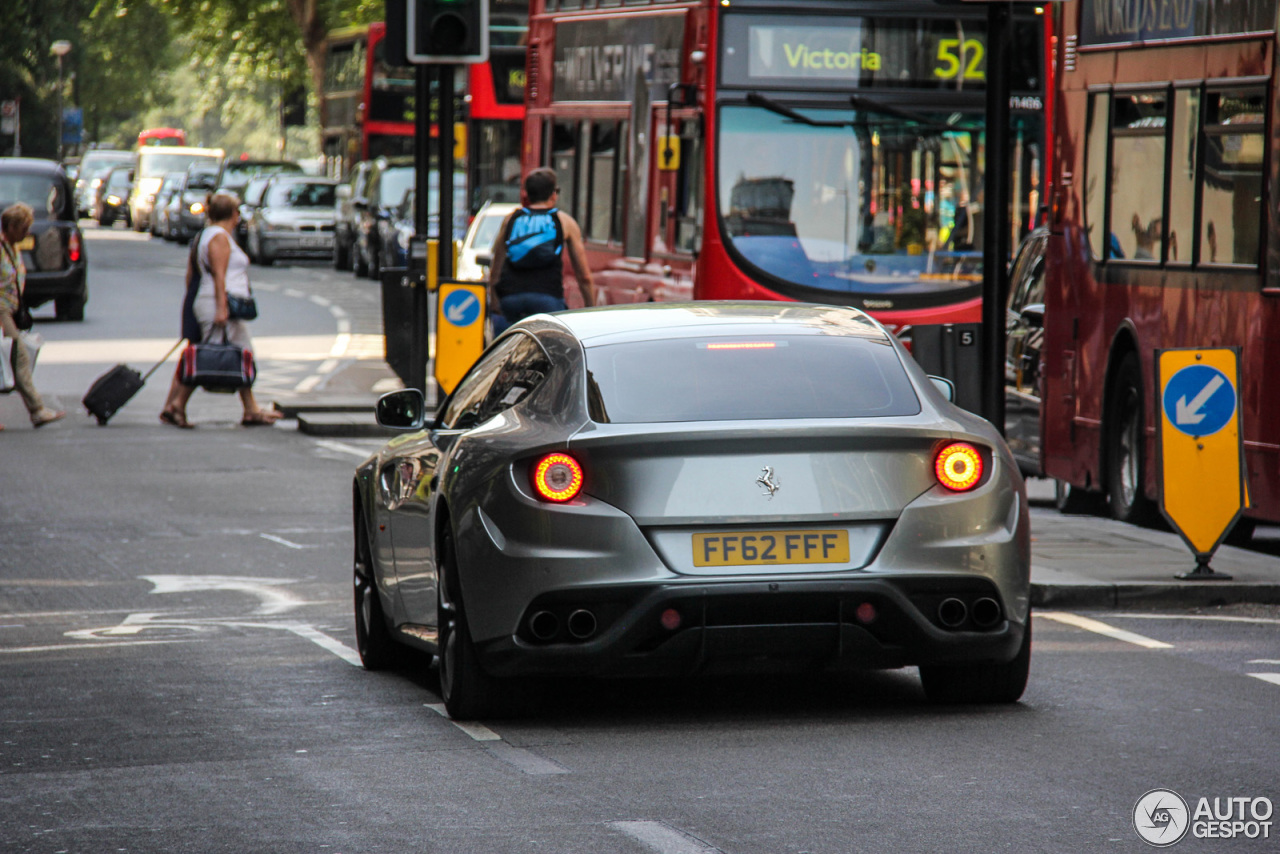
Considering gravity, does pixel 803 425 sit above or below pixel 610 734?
above

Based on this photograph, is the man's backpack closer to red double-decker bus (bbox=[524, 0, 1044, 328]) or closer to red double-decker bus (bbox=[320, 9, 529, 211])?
red double-decker bus (bbox=[320, 9, 529, 211])

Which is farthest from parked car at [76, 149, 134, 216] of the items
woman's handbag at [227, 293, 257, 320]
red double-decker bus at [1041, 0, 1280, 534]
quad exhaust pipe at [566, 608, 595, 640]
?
quad exhaust pipe at [566, 608, 595, 640]

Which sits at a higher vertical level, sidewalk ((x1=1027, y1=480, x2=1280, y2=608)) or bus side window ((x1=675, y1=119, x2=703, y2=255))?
bus side window ((x1=675, y1=119, x2=703, y2=255))

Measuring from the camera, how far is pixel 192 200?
60.5 meters

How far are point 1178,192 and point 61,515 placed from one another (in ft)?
21.8

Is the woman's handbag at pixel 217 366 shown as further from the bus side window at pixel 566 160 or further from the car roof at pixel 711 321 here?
the car roof at pixel 711 321

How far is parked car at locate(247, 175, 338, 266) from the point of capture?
5147cm

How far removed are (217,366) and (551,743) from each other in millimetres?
12599

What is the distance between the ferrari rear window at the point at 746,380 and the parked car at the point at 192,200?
2081 inches

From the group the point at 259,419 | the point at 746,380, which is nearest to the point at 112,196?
the point at 259,419

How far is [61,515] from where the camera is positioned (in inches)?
571

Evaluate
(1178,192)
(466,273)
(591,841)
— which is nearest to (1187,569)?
(1178,192)

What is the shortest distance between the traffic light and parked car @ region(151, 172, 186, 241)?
154 feet

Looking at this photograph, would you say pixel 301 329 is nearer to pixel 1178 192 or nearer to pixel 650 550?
pixel 1178 192
